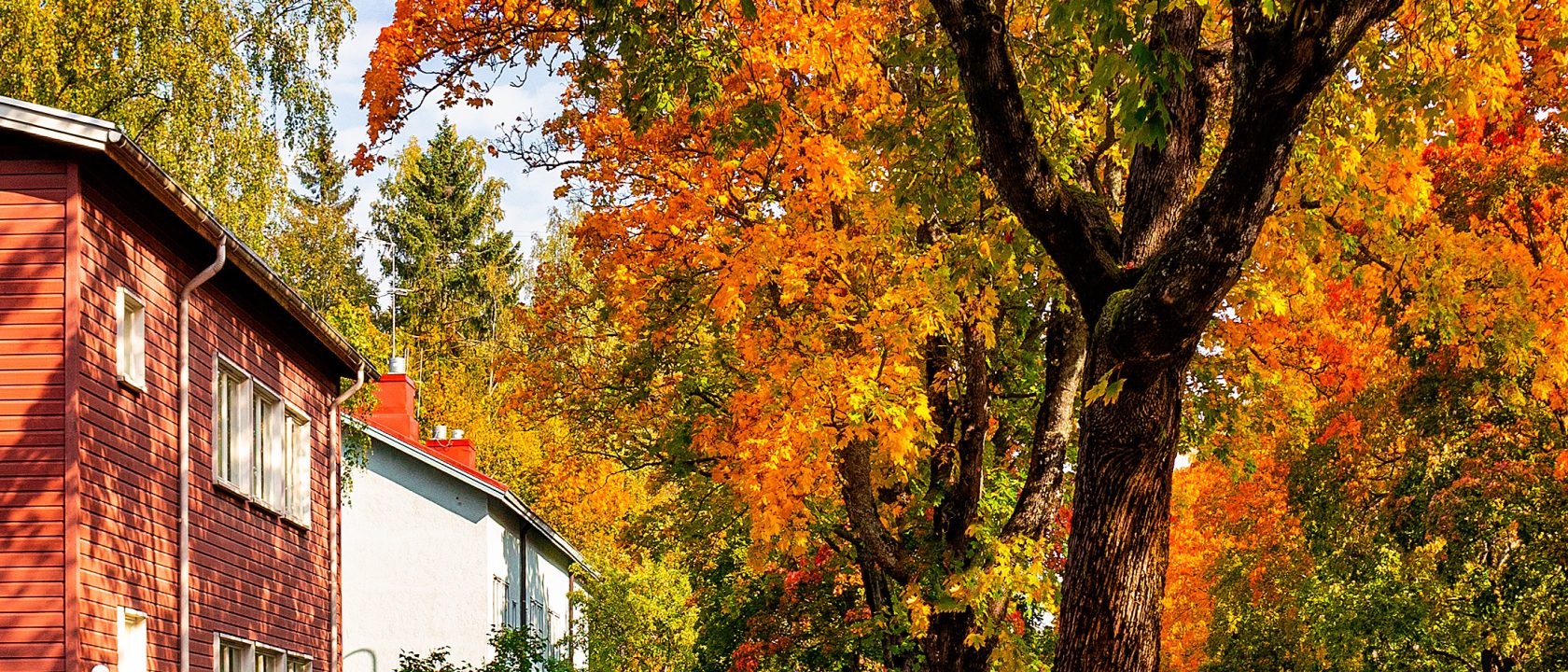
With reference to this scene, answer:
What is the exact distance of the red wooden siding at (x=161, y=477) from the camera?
14.1 meters

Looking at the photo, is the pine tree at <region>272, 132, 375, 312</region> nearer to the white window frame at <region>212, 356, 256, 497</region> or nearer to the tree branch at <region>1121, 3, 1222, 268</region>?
the white window frame at <region>212, 356, 256, 497</region>

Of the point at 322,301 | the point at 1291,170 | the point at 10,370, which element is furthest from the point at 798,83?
the point at 322,301

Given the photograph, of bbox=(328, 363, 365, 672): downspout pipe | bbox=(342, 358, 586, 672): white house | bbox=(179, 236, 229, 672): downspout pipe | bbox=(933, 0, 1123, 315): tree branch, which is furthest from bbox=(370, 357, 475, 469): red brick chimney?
bbox=(933, 0, 1123, 315): tree branch

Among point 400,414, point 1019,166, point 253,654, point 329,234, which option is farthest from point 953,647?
point 329,234

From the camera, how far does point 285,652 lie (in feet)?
66.9

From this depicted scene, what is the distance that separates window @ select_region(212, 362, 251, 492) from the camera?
1817cm

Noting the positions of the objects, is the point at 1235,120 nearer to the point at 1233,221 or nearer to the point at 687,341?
the point at 1233,221

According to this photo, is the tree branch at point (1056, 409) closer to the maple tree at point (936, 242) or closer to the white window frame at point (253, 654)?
the maple tree at point (936, 242)

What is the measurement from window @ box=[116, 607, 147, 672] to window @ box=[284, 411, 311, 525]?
587 centimetres

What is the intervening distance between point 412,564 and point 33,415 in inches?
830

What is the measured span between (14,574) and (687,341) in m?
13.9

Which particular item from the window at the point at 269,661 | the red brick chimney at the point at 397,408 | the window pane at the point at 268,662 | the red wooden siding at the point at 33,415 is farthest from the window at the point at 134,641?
the red brick chimney at the point at 397,408

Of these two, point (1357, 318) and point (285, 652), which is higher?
point (1357, 318)

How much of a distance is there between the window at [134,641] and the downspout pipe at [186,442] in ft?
3.29
